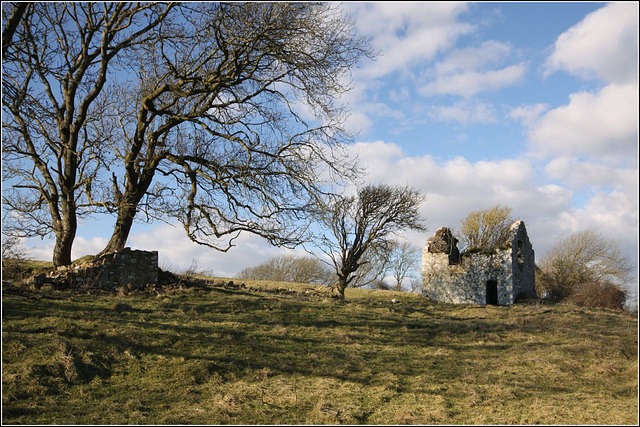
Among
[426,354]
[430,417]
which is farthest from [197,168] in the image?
[430,417]

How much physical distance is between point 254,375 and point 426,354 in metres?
4.61

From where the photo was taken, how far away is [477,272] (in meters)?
28.4

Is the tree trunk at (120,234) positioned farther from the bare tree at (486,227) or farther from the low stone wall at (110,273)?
the bare tree at (486,227)

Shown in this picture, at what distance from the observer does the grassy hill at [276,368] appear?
6.97 m

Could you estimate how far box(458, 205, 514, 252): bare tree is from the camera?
1508 inches

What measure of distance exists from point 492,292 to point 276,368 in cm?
2374

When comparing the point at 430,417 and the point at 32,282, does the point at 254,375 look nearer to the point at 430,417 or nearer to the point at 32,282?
the point at 430,417

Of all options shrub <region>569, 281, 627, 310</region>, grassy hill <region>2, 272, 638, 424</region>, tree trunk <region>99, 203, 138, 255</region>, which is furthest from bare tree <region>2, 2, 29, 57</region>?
shrub <region>569, 281, 627, 310</region>

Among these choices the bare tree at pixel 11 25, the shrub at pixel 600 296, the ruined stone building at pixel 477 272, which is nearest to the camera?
the bare tree at pixel 11 25

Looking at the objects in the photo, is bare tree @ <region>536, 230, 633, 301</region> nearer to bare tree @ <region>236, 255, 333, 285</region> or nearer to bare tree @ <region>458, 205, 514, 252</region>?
bare tree @ <region>458, 205, 514, 252</region>

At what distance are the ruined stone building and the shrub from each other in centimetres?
475

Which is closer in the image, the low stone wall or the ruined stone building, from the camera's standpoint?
the low stone wall

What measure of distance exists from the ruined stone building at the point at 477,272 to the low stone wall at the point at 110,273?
19142mm

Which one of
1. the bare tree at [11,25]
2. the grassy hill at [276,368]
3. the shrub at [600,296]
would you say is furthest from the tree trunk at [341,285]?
the bare tree at [11,25]
